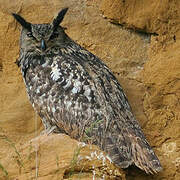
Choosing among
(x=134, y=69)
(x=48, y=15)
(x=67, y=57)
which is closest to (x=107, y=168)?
(x=67, y=57)

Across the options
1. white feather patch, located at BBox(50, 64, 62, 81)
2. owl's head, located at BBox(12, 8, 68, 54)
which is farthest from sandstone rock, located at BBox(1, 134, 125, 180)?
owl's head, located at BBox(12, 8, 68, 54)

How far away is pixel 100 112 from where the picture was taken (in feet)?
17.2

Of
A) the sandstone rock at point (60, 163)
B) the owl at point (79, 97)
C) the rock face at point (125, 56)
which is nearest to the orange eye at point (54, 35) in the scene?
the owl at point (79, 97)

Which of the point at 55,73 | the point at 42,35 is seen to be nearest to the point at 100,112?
the point at 55,73

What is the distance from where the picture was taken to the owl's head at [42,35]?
5703 millimetres

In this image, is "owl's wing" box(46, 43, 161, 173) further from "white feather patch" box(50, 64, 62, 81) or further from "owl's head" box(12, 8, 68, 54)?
"owl's head" box(12, 8, 68, 54)

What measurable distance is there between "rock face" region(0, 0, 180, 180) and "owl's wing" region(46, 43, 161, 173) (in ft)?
1.62

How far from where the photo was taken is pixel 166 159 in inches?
218

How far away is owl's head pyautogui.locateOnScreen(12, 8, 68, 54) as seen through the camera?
570 cm

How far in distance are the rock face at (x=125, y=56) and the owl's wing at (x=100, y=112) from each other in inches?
19.5

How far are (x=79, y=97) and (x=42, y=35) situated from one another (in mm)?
767

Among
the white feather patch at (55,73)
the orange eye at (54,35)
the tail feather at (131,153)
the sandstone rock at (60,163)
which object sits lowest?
the tail feather at (131,153)

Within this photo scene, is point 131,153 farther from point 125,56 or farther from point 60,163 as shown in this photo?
point 125,56

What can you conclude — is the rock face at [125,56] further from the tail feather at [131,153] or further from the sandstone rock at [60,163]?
the sandstone rock at [60,163]
